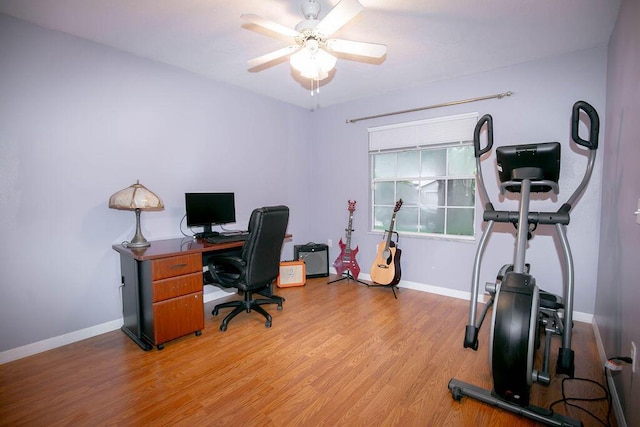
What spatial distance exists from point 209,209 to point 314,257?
1594 millimetres

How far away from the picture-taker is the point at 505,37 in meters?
2.45

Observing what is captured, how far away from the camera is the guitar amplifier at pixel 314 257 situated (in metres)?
4.11

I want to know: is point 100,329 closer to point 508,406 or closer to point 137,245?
point 137,245

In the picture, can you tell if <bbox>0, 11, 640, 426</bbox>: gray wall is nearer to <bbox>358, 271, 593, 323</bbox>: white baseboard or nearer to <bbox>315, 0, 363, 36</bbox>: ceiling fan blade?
<bbox>358, 271, 593, 323</bbox>: white baseboard

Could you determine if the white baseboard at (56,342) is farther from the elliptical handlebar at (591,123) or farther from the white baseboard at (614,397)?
the elliptical handlebar at (591,123)

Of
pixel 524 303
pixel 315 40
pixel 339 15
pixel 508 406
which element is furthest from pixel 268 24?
pixel 508 406

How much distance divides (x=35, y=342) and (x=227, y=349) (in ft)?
4.66


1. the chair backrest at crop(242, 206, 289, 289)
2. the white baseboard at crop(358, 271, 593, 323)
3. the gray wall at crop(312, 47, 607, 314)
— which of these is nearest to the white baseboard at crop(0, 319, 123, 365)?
the chair backrest at crop(242, 206, 289, 289)

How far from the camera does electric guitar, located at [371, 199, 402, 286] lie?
3545mm

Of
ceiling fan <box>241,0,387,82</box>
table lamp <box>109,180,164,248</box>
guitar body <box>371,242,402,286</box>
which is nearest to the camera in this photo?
ceiling fan <box>241,0,387,82</box>

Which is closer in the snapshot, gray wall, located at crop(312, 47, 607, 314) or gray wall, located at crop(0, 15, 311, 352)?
gray wall, located at crop(0, 15, 311, 352)

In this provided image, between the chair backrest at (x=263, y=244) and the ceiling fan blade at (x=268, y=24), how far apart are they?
1245mm

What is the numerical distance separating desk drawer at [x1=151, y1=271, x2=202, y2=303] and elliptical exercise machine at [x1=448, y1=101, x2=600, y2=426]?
77.7 inches

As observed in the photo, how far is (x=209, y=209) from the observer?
3156 millimetres
